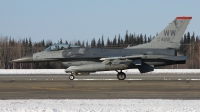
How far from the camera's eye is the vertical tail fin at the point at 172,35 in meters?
27.8

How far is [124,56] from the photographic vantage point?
27219 millimetres

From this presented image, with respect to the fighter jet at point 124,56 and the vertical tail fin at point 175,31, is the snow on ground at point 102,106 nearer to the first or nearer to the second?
the fighter jet at point 124,56

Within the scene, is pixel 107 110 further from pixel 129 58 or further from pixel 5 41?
pixel 5 41

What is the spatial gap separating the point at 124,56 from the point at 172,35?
3774 millimetres

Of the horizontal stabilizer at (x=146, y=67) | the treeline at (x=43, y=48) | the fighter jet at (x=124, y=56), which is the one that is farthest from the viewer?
the treeline at (x=43, y=48)

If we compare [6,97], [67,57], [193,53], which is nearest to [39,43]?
[193,53]

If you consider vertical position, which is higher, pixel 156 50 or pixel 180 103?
pixel 156 50

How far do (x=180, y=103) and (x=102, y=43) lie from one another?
122769 mm

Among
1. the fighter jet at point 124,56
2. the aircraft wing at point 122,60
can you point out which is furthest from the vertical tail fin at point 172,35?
the aircraft wing at point 122,60

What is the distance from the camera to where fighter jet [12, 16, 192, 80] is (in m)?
26.9

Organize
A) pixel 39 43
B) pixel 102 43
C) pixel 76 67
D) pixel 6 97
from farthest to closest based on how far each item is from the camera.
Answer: pixel 102 43
pixel 39 43
pixel 76 67
pixel 6 97

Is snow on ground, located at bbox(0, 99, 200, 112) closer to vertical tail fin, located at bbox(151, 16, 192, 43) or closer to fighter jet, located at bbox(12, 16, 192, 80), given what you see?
fighter jet, located at bbox(12, 16, 192, 80)

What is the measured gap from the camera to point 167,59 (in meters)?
27.0

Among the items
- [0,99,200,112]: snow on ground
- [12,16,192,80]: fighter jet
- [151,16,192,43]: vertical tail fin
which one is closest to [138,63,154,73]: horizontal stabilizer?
[12,16,192,80]: fighter jet
